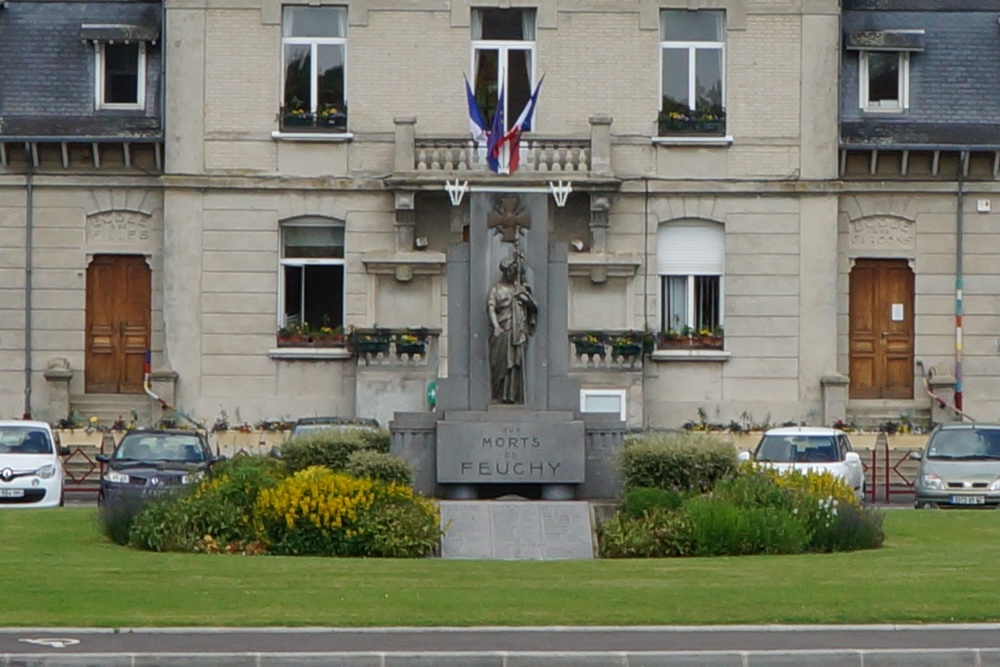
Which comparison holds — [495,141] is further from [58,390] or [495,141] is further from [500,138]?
[58,390]

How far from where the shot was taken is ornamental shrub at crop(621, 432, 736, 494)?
28.8 metres

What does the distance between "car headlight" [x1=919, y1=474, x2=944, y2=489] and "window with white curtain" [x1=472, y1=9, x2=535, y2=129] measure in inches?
517

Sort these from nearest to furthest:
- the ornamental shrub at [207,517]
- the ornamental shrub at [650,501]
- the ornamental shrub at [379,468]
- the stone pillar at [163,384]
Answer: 1. the ornamental shrub at [207,517]
2. the ornamental shrub at [650,501]
3. the ornamental shrub at [379,468]
4. the stone pillar at [163,384]

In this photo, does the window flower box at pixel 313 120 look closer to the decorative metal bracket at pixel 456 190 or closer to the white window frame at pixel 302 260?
the white window frame at pixel 302 260

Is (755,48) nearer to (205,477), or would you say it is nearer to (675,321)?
(675,321)

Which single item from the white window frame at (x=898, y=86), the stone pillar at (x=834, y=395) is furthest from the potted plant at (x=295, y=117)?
the stone pillar at (x=834, y=395)

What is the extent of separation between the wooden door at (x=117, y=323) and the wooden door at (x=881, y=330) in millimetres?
13258

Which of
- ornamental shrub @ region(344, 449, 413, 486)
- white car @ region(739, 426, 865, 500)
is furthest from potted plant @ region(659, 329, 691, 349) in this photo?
ornamental shrub @ region(344, 449, 413, 486)

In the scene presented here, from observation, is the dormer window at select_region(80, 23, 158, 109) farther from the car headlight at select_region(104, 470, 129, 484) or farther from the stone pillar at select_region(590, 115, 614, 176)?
the car headlight at select_region(104, 470, 129, 484)

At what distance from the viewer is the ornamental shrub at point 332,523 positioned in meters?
26.7

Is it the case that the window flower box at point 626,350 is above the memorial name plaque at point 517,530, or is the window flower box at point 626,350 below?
above

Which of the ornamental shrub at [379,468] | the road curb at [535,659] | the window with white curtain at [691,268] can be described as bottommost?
the road curb at [535,659]

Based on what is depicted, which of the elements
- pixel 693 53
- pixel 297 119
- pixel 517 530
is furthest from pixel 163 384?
pixel 517 530

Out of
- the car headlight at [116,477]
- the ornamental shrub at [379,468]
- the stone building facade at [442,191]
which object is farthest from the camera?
the stone building facade at [442,191]
